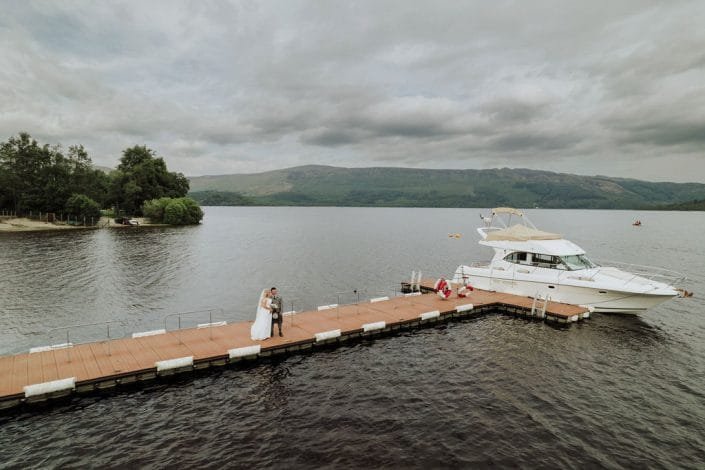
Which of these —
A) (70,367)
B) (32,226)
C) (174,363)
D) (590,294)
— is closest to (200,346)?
(174,363)

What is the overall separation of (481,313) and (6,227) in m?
103

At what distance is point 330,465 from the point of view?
39.7ft

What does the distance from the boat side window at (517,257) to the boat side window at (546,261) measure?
633 mm

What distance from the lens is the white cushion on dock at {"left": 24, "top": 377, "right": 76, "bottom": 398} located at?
14.4 m

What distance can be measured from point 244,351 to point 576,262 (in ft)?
84.5

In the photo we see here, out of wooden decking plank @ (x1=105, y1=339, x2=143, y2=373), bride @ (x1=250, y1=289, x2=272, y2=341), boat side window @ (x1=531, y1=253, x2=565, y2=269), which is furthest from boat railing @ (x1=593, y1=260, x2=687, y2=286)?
wooden decking plank @ (x1=105, y1=339, x2=143, y2=373)

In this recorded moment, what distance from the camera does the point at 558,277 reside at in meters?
29.1

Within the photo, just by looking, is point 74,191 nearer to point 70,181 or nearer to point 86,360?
point 70,181

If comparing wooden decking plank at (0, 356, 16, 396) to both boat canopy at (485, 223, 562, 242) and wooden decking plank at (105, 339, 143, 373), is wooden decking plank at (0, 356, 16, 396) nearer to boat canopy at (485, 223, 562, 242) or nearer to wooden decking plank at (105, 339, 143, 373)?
wooden decking plank at (105, 339, 143, 373)

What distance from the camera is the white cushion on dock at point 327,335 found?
21.4 m

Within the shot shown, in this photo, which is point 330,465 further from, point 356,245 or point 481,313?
point 356,245

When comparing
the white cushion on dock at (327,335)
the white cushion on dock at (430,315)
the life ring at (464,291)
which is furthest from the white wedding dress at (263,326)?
the life ring at (464,291)

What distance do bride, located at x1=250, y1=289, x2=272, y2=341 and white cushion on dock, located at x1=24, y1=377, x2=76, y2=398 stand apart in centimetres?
797

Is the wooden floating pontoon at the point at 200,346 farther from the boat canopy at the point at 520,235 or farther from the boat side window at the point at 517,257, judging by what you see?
the boat canopy at the point at 520,235
